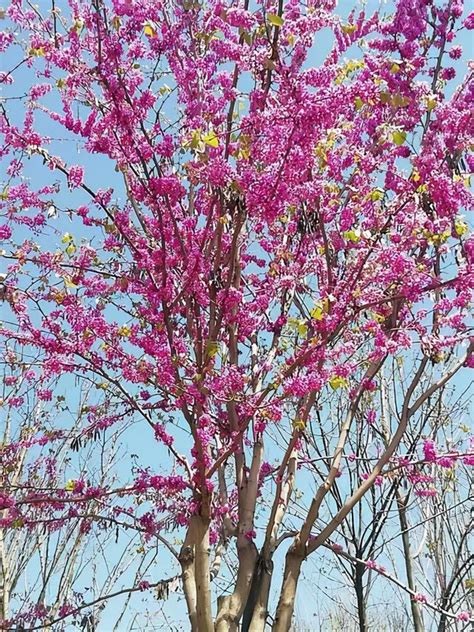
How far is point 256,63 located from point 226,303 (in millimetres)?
1571

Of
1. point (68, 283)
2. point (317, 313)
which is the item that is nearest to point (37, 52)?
point (68, 283)

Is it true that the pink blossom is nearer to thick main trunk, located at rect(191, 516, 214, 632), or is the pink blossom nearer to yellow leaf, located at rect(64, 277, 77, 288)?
yellow leaf, located at rect(64, 277, 77, 288)

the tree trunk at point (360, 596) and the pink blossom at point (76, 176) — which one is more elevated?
the pink blossom at point (76, 176)

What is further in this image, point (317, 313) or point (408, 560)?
point (408, 560)

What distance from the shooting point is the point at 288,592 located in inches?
168

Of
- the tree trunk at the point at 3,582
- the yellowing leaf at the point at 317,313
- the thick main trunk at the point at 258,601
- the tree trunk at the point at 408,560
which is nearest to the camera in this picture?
the yellowing leaf at the point at 317,313

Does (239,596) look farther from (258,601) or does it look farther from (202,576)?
(202,576)

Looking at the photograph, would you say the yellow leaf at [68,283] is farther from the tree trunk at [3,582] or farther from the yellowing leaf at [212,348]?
the tree trunk at [3,582]

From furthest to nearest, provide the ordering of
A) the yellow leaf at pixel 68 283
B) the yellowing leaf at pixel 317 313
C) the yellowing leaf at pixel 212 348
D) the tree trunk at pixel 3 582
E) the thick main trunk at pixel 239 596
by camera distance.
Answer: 1. the tree trunk at pixel 3 582
2. the yellow leaf at pixel 68 283
3. the thick main trunk at pixel 239 596
4. the yellowing leaf at pixel 212 348
5. the yellowing leaf at pixel 317 313

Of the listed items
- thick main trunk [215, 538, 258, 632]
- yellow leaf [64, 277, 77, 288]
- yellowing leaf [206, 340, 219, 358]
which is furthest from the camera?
yellow leaf [64, 277, 77, 288]

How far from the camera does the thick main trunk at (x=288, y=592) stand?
4199mm

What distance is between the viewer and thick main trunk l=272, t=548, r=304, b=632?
420 centimetres

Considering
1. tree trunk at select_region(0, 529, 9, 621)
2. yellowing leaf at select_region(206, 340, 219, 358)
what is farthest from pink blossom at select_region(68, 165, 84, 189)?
tree trunk at select_region(0, 529, 9, 621)

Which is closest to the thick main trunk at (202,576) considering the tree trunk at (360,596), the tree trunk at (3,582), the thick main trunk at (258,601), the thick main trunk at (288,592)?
the thick main trunk at (258,601)
